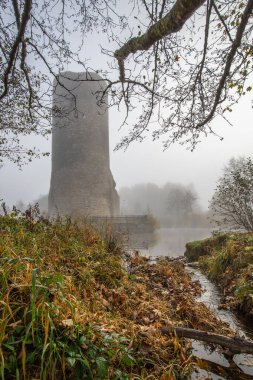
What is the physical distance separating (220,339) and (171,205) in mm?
59804

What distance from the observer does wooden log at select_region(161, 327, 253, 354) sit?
2.72 meters

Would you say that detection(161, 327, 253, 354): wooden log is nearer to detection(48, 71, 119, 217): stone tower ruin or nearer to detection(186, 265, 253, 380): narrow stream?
detection(186, 265, 253, 380): narrow stream

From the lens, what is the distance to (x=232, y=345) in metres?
2.76

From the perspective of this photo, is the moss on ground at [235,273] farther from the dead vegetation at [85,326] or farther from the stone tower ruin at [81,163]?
the stone tower ruin at [81,163]

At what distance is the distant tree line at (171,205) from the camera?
5327 centimetres

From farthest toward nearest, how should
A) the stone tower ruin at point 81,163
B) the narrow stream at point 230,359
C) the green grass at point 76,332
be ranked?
the stone tower ruin at point 81,163 < the narrow stream at point 230,359 < the green grass at point 76,332

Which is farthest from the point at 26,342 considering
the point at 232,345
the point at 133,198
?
the point at 133,198

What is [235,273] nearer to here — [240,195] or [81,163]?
[240,195]

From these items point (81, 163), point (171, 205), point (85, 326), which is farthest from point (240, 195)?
point (171, 205)

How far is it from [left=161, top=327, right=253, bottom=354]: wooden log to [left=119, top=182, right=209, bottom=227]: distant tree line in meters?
29.7

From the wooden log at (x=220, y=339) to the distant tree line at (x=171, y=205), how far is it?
97.5 ft

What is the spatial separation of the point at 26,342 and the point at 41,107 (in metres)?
5.45

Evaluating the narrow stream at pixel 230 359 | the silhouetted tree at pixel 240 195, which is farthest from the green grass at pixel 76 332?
the silhouetted tree at pixel 240 195

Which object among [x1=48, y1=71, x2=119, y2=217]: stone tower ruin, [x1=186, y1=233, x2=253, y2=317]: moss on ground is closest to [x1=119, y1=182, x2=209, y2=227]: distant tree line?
[x1=48, y1=71, x2=119, y2=217]: stone tower ruin
